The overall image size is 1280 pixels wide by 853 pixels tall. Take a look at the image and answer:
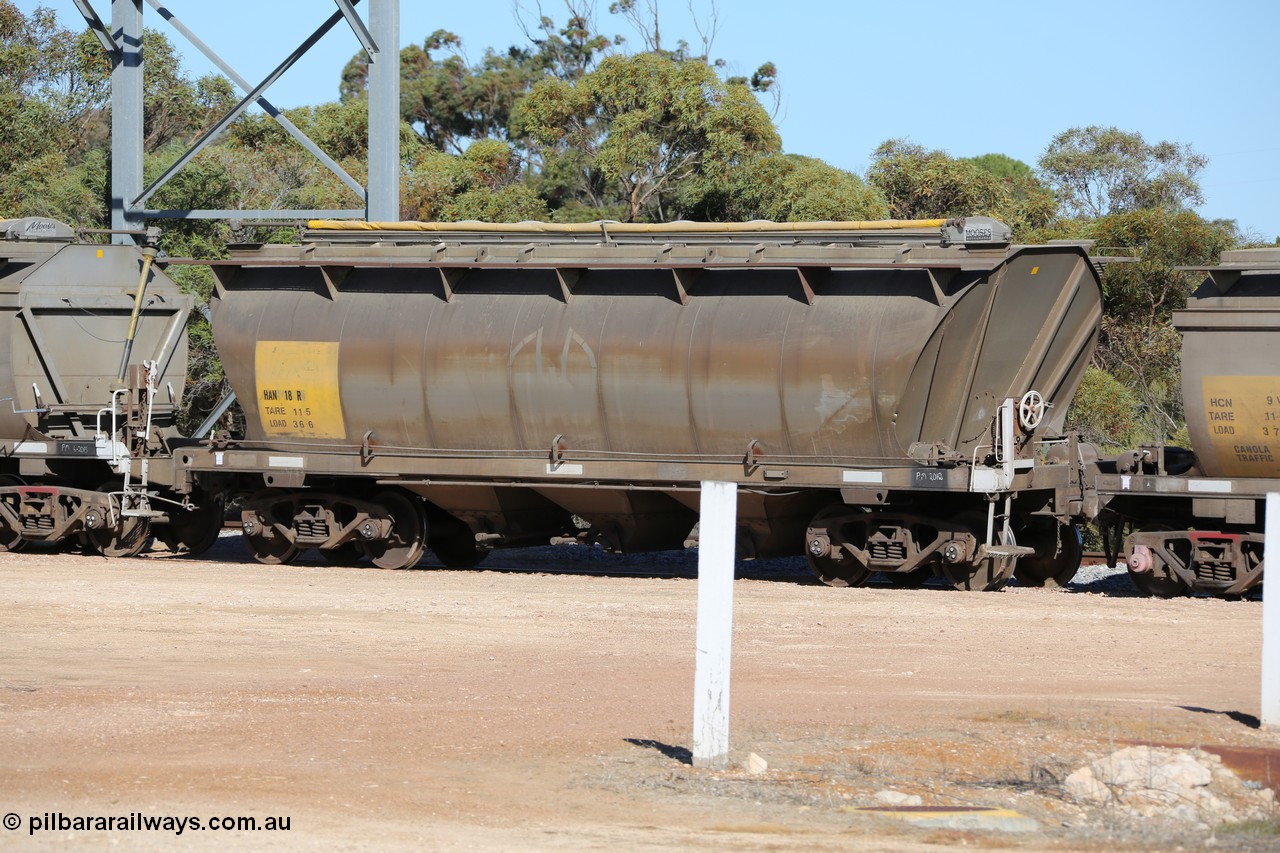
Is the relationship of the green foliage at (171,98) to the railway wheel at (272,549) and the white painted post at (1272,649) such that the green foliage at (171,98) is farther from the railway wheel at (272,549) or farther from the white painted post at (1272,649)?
the white painted post at (1272,649)

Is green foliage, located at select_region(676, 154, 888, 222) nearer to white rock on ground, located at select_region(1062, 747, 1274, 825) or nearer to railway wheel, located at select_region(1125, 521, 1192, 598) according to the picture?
railway wheel, located at select_region(1125, 521, 1192, 598)

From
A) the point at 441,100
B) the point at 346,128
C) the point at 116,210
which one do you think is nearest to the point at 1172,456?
the point at 116,210

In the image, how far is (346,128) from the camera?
47562 millimetres

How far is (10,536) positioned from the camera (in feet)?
66.5

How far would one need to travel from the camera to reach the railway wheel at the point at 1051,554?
1727cm

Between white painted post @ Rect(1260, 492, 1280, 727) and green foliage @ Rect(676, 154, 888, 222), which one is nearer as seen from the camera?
white painted post @ Rect(1260, 492, 1280, 727)

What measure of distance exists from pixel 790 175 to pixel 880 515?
2059 centimetres

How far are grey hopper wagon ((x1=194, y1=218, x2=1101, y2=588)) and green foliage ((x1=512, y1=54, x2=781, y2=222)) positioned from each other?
66.7ft

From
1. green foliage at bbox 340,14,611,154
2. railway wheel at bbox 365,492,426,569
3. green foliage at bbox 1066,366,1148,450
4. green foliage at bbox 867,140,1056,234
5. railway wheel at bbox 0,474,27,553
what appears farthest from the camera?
green foliage at bbox 340,14,611,154

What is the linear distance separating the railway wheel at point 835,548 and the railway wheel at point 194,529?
813cm

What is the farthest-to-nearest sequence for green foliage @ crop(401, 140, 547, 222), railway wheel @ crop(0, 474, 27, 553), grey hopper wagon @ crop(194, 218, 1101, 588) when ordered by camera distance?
green foliage @ crop(401, 140, 547, 222), railway wheel @ crop(0, 474, 27, 553), grey hopper wagon @ crop(194, 218, 1101, 588)

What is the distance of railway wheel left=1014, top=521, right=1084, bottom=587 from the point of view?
1727 centimetres

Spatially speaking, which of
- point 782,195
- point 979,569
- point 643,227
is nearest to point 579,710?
point 979,569

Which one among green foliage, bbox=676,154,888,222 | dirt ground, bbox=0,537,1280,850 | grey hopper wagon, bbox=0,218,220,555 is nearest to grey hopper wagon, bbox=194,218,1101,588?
grey hopper wagon, bbox=0,218,220,555
